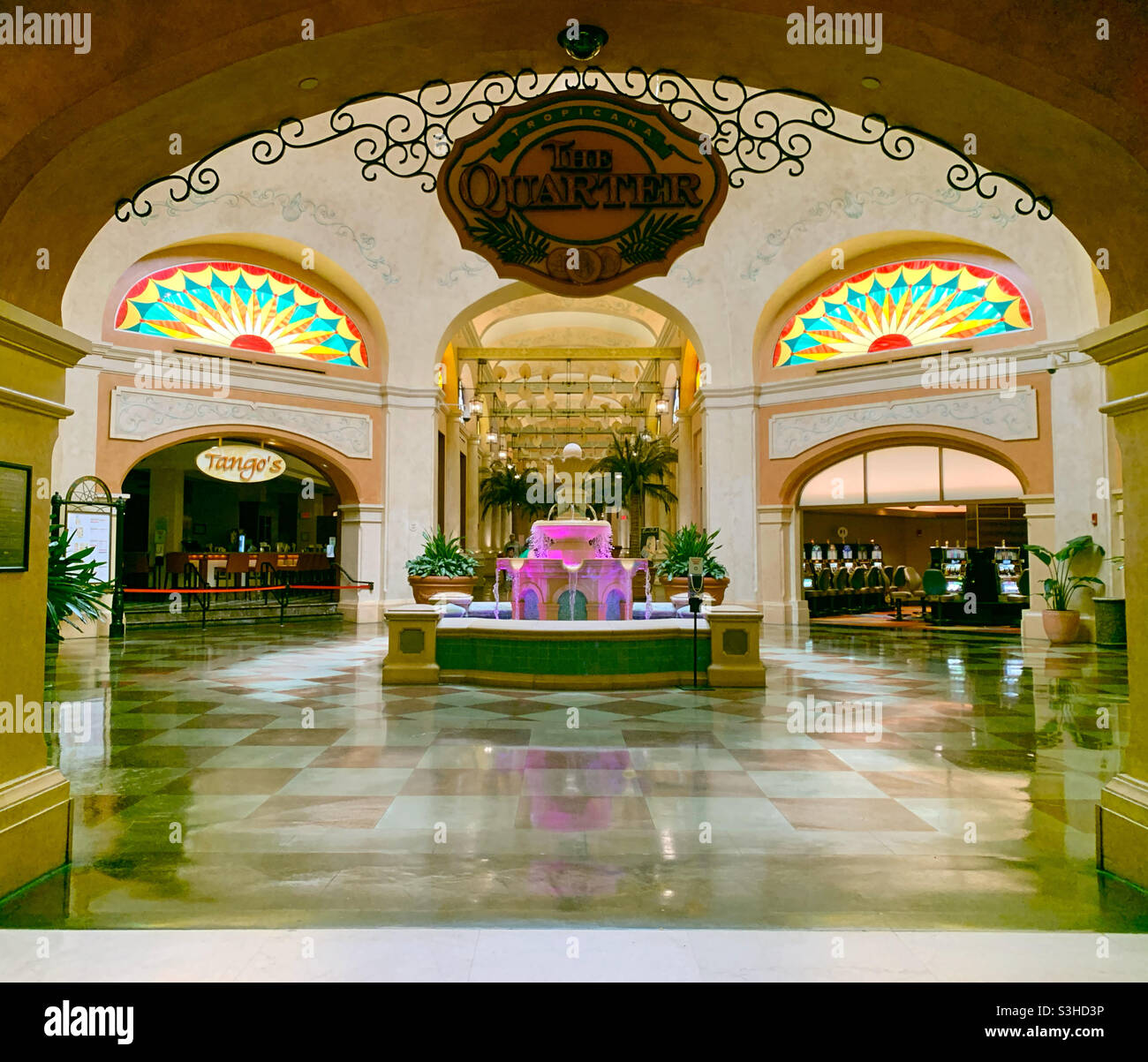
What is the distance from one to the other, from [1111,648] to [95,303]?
57.7ft

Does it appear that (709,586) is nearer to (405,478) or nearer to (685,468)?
(405,478)

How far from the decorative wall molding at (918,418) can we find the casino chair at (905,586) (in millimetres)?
4873

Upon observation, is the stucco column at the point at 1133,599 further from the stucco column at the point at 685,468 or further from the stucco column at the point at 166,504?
the stucco column at the point at 166,504

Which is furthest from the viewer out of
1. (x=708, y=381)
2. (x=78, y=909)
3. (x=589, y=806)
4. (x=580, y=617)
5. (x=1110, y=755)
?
(x=708, y=381)

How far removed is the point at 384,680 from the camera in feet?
26.7

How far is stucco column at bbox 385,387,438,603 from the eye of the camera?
53.8 ft

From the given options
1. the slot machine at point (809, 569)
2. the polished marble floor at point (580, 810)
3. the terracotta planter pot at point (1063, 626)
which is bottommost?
the polished marble floor at point (580, 810)

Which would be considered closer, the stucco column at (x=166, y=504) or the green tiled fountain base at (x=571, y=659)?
the green tiled fountain base at (x=571, y=659)

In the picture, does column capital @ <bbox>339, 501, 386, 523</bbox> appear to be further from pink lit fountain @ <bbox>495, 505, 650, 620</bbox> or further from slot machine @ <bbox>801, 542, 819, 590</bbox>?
slot machine @ <bbox>801, 542, 819, 590</bbox>

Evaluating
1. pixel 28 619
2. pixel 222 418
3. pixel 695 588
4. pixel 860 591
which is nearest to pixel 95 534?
pixel 222 418

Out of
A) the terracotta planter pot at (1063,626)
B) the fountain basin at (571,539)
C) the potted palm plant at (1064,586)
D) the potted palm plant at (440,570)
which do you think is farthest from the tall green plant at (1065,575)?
the potted palm plant at (440,570)

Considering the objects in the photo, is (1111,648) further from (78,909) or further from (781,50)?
(78,909)

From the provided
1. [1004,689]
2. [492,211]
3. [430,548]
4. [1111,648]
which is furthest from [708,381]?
[492,211]

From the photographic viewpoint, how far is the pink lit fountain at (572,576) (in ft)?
37.5
